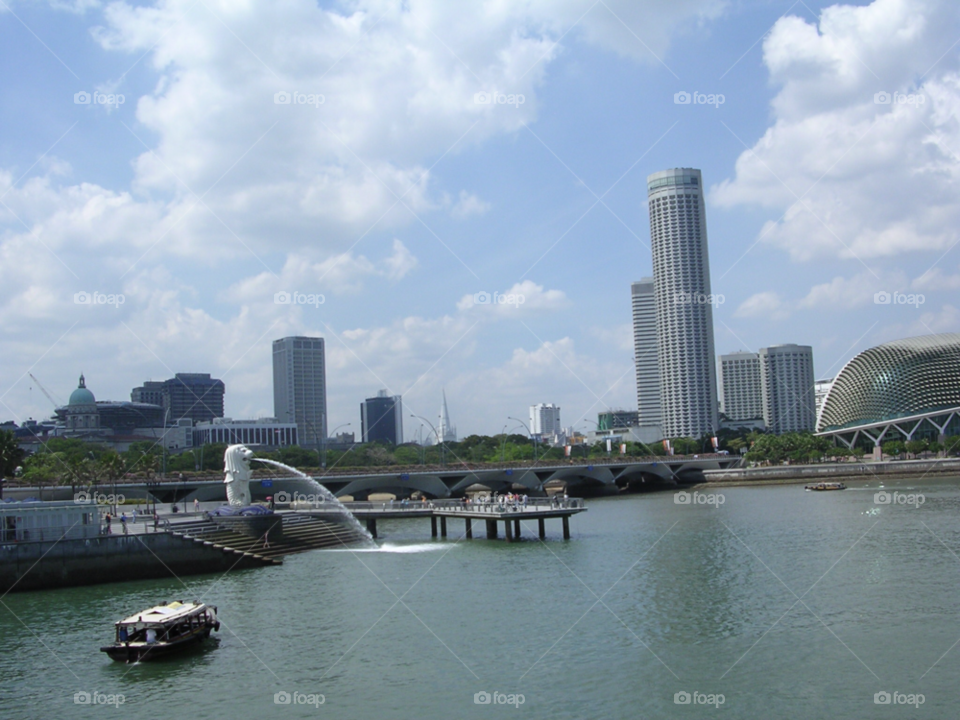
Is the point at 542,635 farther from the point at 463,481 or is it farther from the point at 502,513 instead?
the point at 463,481

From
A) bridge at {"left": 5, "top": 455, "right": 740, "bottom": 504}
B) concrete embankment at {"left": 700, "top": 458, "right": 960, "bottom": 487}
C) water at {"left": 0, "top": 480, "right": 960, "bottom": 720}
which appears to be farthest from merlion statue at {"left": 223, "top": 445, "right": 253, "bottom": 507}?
concrete embankment at {"left": 700, "top": 458, "right": 960, "bottom": 487}

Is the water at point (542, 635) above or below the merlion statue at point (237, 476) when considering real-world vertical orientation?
below

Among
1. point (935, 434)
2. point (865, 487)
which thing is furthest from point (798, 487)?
point (935, 434)

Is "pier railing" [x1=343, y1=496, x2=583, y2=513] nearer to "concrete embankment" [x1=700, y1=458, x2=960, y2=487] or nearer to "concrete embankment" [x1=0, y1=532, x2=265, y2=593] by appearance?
"concrete embankment" [x1=0, y1=532, x2=265, y2=593]

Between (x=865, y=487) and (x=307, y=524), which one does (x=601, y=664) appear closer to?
(x=307, y=524)

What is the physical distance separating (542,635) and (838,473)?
419 ft

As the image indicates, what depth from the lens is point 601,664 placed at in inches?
1196

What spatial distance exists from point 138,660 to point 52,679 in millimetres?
2873

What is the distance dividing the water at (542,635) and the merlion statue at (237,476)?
21.9ft

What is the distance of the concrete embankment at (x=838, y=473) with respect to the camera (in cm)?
14200

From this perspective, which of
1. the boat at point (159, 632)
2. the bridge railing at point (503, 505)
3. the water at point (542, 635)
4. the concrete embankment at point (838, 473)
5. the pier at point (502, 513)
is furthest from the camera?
the concrete embankment at point (838, 473)

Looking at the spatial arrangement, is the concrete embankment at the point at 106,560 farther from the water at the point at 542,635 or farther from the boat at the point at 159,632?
the boat at the point at 159,632

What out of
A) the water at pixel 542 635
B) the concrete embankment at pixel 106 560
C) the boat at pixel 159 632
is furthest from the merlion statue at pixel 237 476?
the boat at pixel 159 632

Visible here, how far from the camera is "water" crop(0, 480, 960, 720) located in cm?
2714
